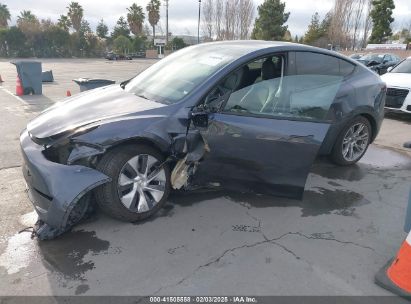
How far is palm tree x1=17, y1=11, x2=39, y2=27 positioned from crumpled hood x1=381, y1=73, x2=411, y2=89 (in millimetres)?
48803

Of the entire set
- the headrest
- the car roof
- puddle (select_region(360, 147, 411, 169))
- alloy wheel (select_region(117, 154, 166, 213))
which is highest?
the car roof

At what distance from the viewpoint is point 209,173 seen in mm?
3486

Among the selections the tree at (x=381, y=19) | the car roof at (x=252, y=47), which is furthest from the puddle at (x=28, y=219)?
the tree at (x=381, y=19)

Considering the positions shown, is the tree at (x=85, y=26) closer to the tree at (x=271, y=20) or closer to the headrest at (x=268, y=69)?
the tree at (x=271, y=20)

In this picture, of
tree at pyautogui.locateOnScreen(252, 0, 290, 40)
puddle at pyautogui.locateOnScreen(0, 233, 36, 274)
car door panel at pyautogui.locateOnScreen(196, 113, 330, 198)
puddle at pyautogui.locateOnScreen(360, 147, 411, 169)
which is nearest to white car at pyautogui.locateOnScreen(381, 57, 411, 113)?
puddle at pyautogui.locateOnScreen(360, 147, 411, 169)

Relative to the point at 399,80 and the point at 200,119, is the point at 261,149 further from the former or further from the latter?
the point at 399,80

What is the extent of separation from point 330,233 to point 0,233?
311 centimetres

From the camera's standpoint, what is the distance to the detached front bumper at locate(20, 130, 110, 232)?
2818mm

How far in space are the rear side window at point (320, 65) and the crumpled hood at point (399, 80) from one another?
4550 mm

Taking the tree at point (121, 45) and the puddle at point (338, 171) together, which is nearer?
the puddle at point (338, 171)

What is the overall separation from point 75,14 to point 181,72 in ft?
194

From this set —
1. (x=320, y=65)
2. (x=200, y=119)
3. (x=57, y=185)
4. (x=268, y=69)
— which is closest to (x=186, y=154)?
(x=200, y=119)

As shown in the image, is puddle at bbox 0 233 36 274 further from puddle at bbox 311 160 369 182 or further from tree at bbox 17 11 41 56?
tree at bbox 17 11 41 56

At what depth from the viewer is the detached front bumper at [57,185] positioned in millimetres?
2818
